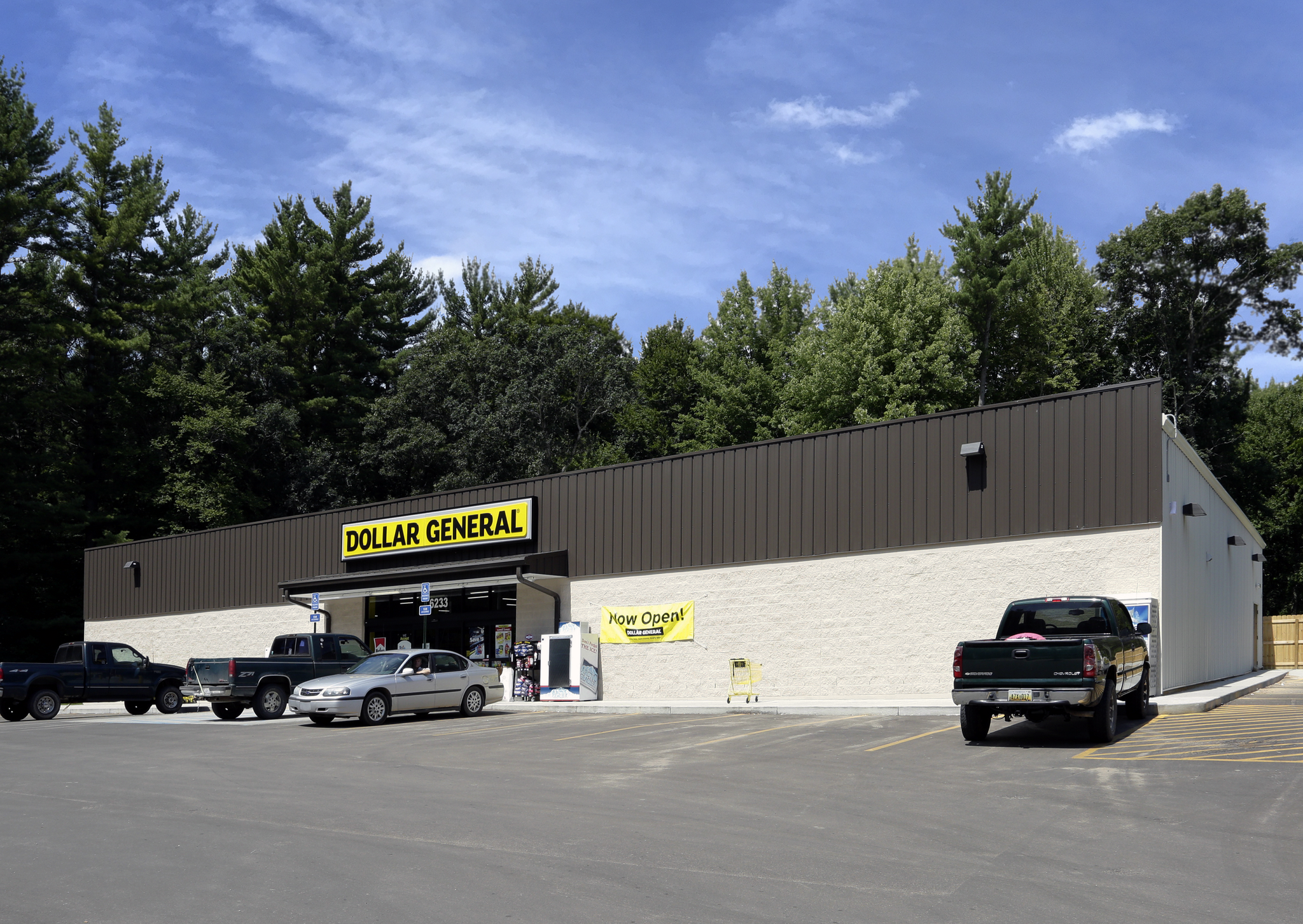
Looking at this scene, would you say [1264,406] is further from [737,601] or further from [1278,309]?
[737,601]

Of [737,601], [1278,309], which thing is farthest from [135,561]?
[1278,309]

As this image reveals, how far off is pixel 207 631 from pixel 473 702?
59.5 ft

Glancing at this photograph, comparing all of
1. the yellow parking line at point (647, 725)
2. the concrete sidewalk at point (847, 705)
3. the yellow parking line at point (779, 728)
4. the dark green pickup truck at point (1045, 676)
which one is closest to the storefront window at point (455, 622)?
the concrete sidewalk at point (847, 705)

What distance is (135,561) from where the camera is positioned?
135 ft

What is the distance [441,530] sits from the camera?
31.9 meters

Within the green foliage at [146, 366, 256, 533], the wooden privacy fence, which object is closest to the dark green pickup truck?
the wooden privacy fence

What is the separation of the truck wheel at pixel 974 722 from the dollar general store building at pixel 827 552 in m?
6.46

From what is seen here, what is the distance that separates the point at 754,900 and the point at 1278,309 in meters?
53.3

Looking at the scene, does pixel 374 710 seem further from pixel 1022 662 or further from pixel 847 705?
pixel 1022 662

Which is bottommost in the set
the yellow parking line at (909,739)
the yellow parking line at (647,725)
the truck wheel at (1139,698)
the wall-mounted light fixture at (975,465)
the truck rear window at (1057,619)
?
the yellow parking line at (647,725)

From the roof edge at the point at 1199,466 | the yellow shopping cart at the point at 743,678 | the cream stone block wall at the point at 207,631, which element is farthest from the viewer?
the cream stone block wall at the point at 207,631

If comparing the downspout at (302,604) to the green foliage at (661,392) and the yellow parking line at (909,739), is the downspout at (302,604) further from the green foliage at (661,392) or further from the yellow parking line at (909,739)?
the green foliage at (661,392)

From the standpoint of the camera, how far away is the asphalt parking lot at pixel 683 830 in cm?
690

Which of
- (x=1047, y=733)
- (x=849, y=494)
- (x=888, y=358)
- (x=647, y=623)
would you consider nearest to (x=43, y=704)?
(x=647, y=623)
